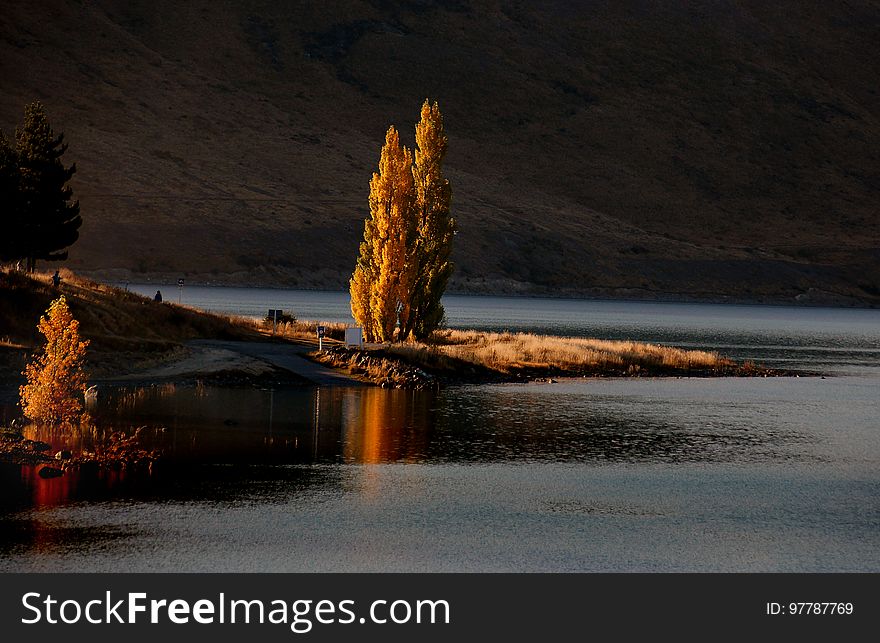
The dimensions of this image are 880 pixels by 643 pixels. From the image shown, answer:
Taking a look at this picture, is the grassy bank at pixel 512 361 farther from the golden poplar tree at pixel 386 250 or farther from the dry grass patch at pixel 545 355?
the golden poplar tree at pixel 386 250

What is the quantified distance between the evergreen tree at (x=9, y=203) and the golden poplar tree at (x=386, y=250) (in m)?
20.3

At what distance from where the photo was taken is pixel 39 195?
238ft

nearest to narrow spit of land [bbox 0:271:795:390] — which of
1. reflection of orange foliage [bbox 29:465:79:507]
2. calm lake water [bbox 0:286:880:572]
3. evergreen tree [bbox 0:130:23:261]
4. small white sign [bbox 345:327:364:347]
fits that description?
small white sign [bbox 345:327:364:347]

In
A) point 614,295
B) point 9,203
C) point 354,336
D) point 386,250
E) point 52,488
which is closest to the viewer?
point 52,488

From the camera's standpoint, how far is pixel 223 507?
71.9 ft

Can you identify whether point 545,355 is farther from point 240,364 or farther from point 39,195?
point 39,195

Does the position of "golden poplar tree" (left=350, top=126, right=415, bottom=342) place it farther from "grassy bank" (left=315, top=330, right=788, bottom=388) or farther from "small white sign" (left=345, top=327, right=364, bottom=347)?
"small white sign" (left=345, top=327, right=364, bottom=347)

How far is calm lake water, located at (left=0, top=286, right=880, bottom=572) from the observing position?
62.4 ft

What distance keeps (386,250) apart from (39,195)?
2606cm

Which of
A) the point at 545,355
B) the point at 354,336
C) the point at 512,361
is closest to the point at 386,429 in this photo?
the point at 354,336

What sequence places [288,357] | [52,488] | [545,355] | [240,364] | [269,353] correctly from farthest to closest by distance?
[545,355]
[269,353]
[288,357]
[240,364]
[52,488]

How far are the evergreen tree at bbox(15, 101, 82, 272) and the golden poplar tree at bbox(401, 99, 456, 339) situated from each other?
79.4 feet

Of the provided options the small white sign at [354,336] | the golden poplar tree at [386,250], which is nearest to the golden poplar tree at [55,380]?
the small white sign at [354,336]

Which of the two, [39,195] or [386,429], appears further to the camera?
[39,195]
